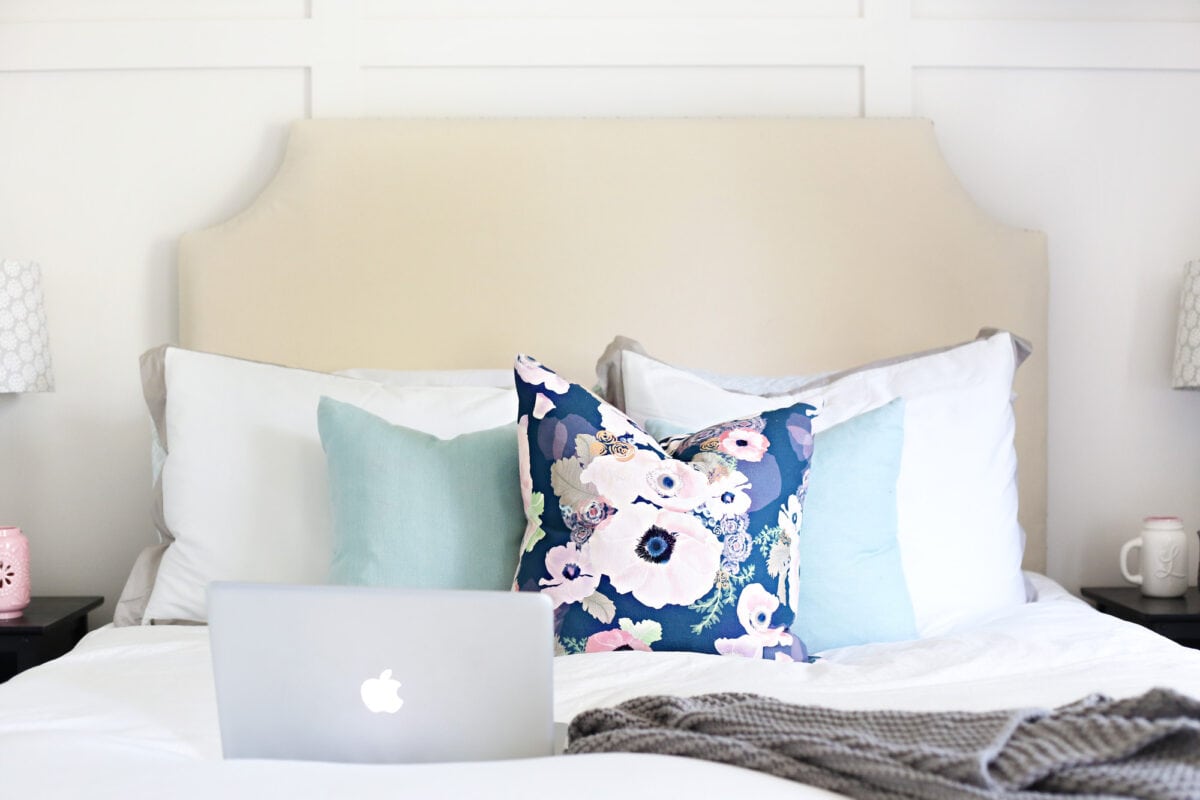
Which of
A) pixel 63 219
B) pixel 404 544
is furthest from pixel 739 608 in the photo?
pixel 63 219

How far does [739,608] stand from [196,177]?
1.66 meters

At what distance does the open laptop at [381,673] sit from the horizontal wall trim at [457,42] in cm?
173

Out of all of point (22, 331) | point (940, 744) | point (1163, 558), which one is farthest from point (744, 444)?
point (22, 331)

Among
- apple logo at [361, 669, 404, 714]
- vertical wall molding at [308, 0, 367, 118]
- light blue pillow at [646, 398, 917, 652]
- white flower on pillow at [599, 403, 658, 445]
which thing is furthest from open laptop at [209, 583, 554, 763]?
vertical wall molding at [308, 0, 367, 118]

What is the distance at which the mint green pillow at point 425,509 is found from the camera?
1676 mm

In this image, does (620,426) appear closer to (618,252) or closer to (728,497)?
(728,497)

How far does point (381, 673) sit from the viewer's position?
988 millimetres

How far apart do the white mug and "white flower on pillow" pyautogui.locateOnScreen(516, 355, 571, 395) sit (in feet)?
4.46

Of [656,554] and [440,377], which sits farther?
[440,377]

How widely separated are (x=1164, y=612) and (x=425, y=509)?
141cm

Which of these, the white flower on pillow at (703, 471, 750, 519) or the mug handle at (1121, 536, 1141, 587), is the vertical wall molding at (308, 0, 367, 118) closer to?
the white flower on pillow at (703, 471, 750, 519)

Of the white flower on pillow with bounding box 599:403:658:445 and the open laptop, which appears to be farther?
the white flower on pillow with bounding box 599:403:658:445

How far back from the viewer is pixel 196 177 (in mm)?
2494

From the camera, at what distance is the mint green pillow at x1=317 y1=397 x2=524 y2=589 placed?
1.68m
